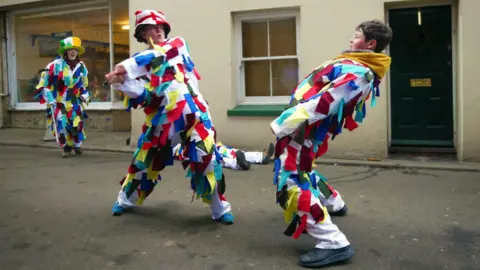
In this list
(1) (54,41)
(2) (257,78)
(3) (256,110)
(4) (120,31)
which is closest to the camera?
(3) (256,110)

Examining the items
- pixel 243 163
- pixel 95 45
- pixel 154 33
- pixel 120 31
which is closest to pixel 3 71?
pixel 95 45

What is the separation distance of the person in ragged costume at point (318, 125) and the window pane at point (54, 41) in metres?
8.97

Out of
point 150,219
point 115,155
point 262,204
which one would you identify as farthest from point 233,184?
point 115,155

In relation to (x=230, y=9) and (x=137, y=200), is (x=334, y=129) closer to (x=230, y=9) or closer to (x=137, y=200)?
(x=137, y=200)

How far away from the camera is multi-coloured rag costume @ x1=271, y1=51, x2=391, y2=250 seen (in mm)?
3154

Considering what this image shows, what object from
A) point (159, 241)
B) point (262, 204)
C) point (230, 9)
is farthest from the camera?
point (230, 9)

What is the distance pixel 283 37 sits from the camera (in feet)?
27.2

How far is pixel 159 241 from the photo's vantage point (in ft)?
12.5

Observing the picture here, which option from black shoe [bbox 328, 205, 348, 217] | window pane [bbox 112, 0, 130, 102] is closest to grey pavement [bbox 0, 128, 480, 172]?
window pane [bbox 112, 0, 130, 102]

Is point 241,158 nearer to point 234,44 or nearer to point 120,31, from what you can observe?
point 234,44

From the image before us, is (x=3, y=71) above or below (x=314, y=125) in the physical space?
above

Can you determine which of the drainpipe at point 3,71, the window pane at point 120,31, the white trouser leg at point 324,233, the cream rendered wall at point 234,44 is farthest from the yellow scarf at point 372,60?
the drainpipe at point 3,71

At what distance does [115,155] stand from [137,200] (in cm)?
423

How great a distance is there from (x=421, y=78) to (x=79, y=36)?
823cm
